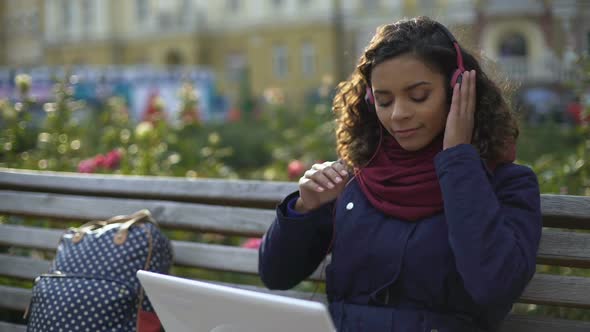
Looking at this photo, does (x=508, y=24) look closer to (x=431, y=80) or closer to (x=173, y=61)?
(x=173, y=61)

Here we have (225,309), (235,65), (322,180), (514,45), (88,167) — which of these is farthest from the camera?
(235,65)

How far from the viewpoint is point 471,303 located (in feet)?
5.73

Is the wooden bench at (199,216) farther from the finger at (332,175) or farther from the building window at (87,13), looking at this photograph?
the building window at (87,13)

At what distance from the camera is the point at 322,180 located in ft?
6.17

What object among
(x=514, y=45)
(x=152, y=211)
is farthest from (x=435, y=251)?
(x=514, y=45)

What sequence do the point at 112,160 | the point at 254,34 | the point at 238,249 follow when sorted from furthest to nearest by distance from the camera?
the point at 254,34 → the point at 112,160 → the point at 238,249

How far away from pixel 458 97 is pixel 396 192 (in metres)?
0.25

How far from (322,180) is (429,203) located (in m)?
0.26

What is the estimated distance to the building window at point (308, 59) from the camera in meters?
30.0

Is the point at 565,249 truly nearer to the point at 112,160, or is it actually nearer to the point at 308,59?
the point at 112,160

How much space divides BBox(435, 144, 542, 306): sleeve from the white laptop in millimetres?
392

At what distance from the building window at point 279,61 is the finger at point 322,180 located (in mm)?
29294

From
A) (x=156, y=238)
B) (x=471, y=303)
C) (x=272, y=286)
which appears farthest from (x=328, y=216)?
(x=156, y=238)

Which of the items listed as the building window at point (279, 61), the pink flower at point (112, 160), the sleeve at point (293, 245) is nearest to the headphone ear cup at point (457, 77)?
the sleeve at point (293, 245)
